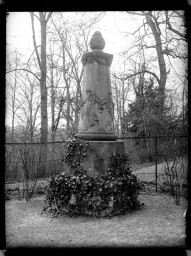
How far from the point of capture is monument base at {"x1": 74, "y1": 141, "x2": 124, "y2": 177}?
548 centimetres

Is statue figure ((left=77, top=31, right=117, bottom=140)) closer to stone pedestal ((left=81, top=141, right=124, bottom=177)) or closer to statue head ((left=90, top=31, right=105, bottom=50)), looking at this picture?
statue head ((left=90, top=31, right=105, bottom=50))

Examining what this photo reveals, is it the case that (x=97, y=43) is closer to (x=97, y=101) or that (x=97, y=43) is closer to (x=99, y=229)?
(x=97, y=101)

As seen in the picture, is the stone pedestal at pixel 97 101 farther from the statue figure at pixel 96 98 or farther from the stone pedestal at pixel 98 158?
the stone pedestal at pixel 98 158

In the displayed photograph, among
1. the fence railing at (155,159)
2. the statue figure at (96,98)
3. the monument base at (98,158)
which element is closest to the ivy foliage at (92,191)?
the monument base at (98,158)

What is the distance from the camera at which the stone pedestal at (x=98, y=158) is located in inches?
216

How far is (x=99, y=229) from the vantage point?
4324 millimetres

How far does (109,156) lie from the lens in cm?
554

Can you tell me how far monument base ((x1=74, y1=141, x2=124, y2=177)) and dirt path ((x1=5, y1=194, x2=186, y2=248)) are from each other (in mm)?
1053

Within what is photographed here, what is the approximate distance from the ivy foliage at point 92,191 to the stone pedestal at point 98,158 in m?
0.10

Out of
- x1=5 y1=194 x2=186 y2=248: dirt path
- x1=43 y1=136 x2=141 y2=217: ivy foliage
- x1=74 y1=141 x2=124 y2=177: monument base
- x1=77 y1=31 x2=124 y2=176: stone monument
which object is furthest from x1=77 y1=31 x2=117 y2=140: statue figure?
x1=5 y1=194 x2=186 y2=248: dirt path
